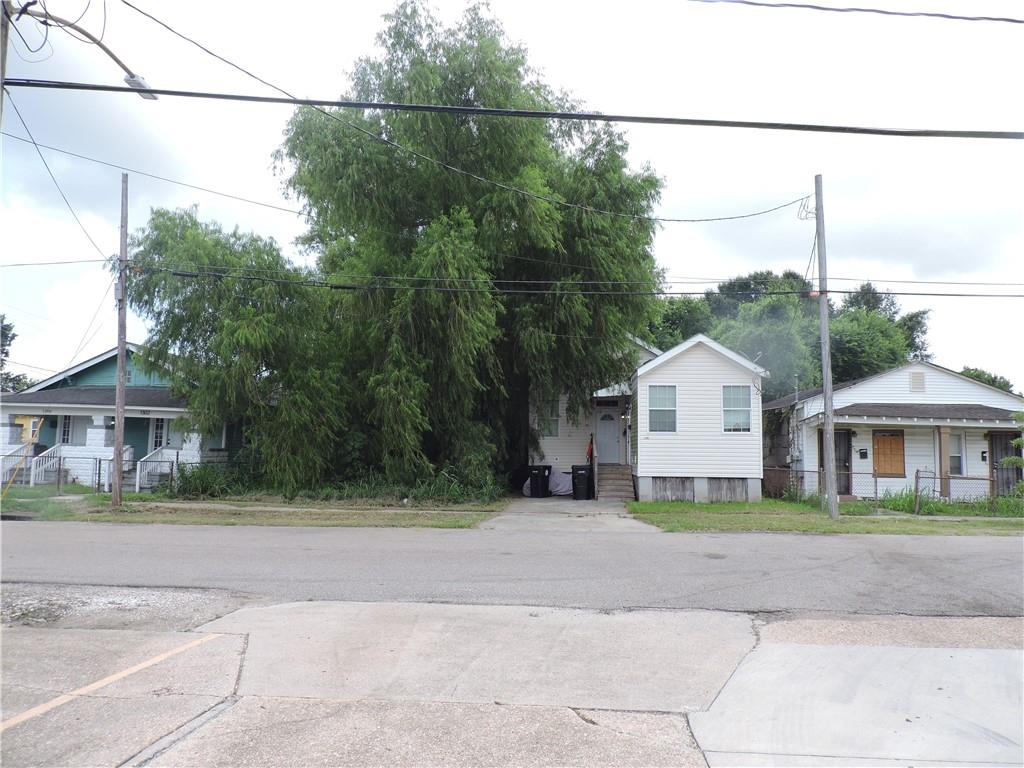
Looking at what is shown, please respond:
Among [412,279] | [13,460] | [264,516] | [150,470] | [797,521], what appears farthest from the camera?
[13,460]

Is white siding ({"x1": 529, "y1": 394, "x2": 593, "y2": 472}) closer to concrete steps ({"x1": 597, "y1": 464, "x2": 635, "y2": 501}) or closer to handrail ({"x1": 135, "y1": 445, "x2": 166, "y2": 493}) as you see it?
concrete steps ({"x1": 597, "y1": 464, "x2": 635, "y2": 501})

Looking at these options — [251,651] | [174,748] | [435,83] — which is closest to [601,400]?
[435,83]

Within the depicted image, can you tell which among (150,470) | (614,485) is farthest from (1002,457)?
(150,470)

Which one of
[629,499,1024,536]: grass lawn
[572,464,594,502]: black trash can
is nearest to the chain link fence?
[629,499,1024,536]: grass lawn

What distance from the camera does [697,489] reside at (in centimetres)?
2244

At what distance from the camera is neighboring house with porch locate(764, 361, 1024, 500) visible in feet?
75.0

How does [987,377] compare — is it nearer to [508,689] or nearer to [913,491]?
[913,491]

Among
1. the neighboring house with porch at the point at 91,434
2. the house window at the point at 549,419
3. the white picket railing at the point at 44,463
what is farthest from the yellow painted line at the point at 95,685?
the white picket railing at the point at 44,463

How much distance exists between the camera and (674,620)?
24.4 ft

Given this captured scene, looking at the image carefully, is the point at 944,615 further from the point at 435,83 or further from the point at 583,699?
the point at 435,83

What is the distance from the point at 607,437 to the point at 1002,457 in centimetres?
1315

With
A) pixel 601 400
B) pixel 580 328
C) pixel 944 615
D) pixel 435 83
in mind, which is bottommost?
pixel 944 615

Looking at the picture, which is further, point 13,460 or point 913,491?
point 13,460

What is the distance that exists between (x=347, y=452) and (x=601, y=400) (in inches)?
397
